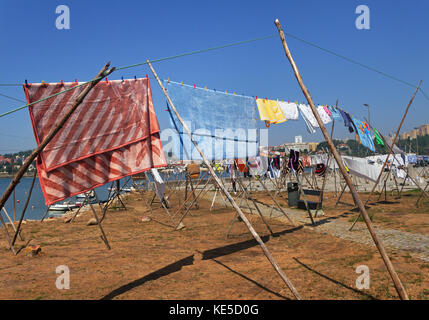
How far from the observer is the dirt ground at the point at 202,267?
6141 millimetres

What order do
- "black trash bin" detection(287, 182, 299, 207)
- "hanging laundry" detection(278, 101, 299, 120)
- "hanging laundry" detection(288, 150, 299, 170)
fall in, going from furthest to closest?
"hanging laundry" detection(288, 150, 299, 170), "black trash bin" detection(287, 182, 299, 207), "hanging laundry" detection(278, 101, 299, 120)

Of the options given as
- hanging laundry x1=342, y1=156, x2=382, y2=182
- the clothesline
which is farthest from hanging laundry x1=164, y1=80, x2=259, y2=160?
hanging laundry x1=342, y1=156, x2=382, y2=182

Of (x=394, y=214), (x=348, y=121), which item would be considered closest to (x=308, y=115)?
(x=348, y=121)

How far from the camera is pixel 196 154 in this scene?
923 cm

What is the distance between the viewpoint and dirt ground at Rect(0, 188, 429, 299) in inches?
242

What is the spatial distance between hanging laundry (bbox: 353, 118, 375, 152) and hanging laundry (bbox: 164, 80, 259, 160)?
7959 millimetres

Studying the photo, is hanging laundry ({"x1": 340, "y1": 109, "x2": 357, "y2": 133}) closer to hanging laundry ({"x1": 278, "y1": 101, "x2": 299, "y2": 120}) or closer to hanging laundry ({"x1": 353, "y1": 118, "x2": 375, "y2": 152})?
hanging laundry ({"x1": 353, "y1": 118, "x2": 375, "y2": 152})

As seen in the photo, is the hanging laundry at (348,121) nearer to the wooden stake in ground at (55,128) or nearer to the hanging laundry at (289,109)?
the hanging laundry at (289,109)

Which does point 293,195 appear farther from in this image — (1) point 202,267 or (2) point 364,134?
(1) point 202,267

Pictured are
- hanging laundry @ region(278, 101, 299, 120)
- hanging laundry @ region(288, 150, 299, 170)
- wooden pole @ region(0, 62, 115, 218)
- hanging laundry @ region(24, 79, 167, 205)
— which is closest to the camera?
wooden pole @ region(0, 62, 115, 218)

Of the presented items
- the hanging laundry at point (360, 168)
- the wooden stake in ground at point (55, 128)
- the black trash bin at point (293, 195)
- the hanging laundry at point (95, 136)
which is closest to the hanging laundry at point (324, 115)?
the hanging laundry at point (360, 168)

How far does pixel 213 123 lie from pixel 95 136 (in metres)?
4.93
